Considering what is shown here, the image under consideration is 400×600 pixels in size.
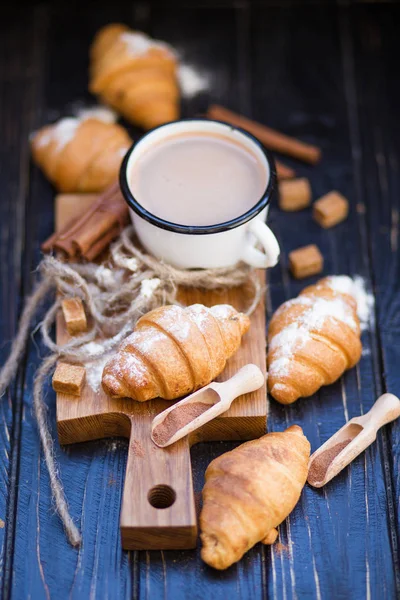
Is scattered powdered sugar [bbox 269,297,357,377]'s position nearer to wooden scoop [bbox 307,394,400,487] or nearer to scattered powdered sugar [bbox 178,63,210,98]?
wooden scoop [bbox 307,394,400,487]

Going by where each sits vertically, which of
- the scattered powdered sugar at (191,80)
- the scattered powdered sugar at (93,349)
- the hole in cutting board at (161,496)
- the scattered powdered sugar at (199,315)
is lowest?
the hole in cutting board at (161,496)

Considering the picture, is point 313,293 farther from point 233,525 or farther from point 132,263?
point 233,525

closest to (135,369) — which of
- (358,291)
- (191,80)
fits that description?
(358,291)

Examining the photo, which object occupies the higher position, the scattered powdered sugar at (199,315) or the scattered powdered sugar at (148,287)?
the scattered powdered sugar at (199,315)

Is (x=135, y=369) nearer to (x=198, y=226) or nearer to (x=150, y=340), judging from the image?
(x=150, y=340)

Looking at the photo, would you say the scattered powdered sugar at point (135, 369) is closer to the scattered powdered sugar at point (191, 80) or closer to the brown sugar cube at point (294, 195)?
the brown sugar cube at point (294, 195)

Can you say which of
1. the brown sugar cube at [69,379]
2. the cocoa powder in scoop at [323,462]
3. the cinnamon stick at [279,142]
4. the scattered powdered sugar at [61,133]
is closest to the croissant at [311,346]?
the cocoa powder in scoop at [323,462]

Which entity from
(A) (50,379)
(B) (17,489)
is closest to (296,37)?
(A) (50,379)
